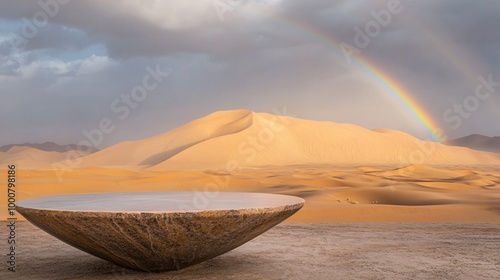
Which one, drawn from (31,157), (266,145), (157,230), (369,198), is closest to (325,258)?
(157,230)

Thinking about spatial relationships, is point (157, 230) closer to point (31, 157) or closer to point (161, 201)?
point (161, 201)

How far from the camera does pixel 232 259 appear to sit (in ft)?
19.9

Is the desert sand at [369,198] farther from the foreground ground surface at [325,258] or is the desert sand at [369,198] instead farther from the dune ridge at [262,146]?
the dune ridge at [262,146]

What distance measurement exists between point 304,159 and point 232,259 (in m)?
75.7

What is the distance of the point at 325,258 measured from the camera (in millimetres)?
6156

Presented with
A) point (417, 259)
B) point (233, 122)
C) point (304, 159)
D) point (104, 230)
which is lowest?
point (417, 259)

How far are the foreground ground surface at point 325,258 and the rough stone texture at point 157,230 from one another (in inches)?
12.3

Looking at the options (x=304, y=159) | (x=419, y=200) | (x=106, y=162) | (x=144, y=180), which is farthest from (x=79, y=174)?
(x=106, y=162)

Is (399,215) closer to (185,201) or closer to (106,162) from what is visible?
(185,201)

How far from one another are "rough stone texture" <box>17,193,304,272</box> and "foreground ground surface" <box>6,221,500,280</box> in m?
0.31

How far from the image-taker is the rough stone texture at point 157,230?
4.15 meters

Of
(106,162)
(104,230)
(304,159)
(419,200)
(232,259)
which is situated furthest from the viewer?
(106,162)

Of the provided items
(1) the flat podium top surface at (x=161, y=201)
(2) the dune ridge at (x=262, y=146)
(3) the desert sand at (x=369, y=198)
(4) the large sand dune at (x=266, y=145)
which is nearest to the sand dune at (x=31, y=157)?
(2) the dune ridge at (x=262, y=146)

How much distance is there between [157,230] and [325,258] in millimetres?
2600
